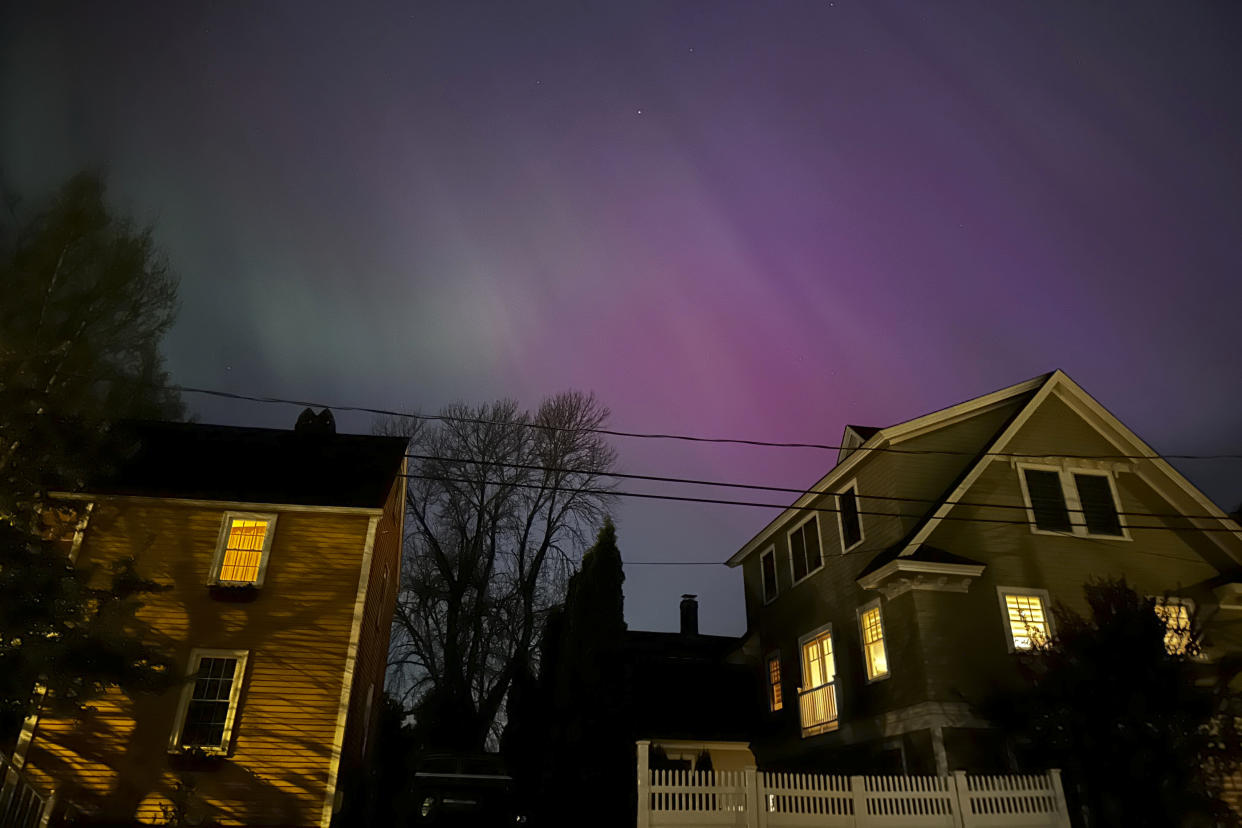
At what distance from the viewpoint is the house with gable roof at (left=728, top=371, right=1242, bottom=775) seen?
1772 cm

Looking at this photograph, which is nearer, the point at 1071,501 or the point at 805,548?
the point at 1071,501

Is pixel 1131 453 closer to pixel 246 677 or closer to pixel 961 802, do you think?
pixel 961 802

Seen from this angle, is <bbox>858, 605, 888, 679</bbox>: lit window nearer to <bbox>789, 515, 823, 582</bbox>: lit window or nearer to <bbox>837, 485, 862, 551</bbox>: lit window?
<bbox>837, 485, 862, 551</bbox>: lit window

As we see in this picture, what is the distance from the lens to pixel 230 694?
16.6 m

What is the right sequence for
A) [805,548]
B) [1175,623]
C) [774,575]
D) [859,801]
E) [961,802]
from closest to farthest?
1. [859,801]
2. [961,802]
3. [1175,623]
4. [805,548]
5. [774,575]

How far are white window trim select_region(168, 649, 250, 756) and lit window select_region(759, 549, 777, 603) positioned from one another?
51.5 ft

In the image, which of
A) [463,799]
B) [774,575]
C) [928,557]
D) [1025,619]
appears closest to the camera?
[463,799]

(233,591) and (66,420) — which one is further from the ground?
(66,420)

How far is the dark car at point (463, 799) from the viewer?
14617 millimetres

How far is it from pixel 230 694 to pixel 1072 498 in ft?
65.1

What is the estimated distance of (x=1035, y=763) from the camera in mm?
15656

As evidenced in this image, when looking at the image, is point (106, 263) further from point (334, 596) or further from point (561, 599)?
point (561, 599)

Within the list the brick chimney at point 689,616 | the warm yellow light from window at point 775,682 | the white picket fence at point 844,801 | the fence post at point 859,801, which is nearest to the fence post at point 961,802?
the white picket fence at point 844,801

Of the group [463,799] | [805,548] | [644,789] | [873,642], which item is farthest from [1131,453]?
[463,799]
